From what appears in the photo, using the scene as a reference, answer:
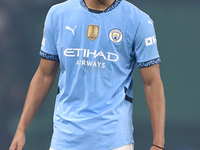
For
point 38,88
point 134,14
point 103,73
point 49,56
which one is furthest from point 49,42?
point 134,14

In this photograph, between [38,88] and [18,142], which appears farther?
[38,88]

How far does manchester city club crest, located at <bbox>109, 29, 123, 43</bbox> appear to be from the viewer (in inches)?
132

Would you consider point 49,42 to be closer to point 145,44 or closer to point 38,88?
point 38,88

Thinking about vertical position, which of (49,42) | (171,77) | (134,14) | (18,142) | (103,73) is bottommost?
(171,77)

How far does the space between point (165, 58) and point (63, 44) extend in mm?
2545

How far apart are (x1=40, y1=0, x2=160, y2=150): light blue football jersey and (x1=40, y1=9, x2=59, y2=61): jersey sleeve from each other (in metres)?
0.10

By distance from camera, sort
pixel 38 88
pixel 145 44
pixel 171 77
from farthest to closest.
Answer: pixel 171 77, pixel 38 88, pixel 145 44

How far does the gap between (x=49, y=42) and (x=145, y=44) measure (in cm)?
67

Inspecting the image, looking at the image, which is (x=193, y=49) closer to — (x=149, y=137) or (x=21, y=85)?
(x=149, y=137)

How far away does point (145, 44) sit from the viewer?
3.35 metres

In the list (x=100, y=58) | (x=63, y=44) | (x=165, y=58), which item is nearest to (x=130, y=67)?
(x=100, y=58)

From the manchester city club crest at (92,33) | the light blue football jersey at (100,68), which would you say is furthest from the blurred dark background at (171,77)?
the manchester city club crest at (92,33)

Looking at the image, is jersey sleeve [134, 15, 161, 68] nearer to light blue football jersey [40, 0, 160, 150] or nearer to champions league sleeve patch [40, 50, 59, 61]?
light blue football jersey [40, 0, 160, 150]

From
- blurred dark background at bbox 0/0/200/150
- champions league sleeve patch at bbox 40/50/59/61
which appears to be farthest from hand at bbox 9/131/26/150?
blurred dark background at bbox 0/0/200/150
